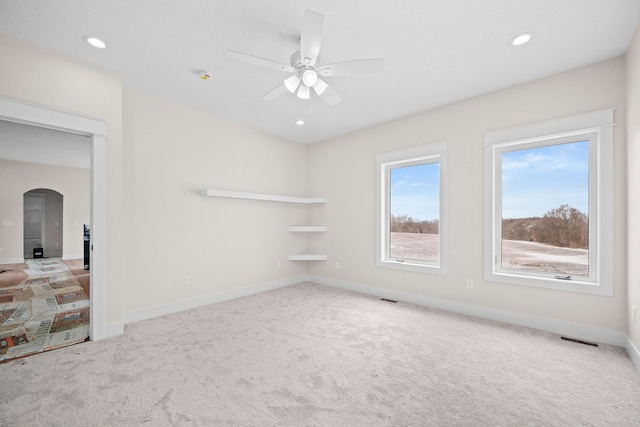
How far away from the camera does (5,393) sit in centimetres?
187

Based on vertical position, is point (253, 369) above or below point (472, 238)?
below

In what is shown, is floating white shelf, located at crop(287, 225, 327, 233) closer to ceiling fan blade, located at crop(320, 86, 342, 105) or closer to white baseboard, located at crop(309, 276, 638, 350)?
white baseboard, located at crop(309, 276, 638, 350)

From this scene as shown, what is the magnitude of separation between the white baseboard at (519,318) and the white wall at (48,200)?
8.55 meters

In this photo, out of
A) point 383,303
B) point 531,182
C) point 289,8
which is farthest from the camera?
point 383,303

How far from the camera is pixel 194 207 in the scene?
388cm

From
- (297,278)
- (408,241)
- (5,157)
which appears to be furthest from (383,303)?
(5,157)

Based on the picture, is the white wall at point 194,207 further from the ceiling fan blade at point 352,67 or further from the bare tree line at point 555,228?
the bare tree line at point 555,228

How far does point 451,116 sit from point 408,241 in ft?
6.22

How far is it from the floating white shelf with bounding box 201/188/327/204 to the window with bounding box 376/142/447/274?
4.30ft

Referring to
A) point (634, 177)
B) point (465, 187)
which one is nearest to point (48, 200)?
point (465, 187)

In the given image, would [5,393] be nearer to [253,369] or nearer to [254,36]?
[253,369]

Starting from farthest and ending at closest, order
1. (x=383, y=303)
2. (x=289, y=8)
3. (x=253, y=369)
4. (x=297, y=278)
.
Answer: (x=297, y=278) → (x=383, y=303) → (x=253, y=369) → (x=289, y=8)

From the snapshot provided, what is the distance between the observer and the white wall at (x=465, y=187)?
264cm

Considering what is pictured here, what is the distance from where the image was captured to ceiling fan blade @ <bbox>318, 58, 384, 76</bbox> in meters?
2.11
